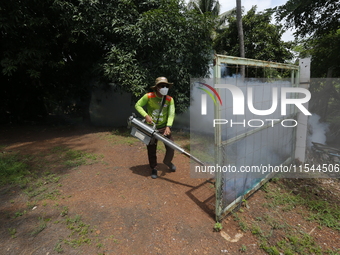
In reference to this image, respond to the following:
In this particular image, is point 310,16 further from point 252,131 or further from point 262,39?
point 252,131

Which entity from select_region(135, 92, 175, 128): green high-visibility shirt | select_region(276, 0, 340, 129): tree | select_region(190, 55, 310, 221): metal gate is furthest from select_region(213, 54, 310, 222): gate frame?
select_region(276, 0, 340, 129): tree

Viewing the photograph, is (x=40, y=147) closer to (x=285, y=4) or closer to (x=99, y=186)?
(x=99, y=186)

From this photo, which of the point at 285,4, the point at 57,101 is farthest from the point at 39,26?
the point at 285,4

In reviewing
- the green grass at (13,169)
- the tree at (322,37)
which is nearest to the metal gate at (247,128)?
the green grass at (13,169)

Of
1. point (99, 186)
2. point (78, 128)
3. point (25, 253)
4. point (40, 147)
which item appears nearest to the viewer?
point (25, 253)

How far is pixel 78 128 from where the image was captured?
870 centimetres

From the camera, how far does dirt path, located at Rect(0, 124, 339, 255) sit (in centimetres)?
222

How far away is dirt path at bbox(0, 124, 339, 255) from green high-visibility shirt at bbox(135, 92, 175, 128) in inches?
44.0

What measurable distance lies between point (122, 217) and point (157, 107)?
1830mm

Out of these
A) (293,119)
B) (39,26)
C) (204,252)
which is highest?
(39,26)

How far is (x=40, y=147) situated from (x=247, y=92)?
6.13 metres

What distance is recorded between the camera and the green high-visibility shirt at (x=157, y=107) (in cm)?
345

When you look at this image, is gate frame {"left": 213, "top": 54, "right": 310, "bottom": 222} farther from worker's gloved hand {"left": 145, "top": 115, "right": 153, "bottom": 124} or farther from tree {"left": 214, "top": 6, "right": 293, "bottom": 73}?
tree {"left": 214, "top": 6, "right": 293, "bottom": 73}

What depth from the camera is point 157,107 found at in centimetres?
348
